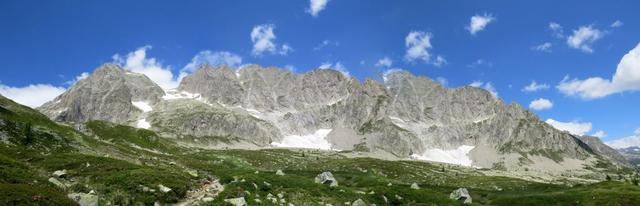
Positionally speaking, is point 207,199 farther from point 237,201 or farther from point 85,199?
point 85,199

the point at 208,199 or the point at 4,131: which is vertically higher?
the point at 4,131

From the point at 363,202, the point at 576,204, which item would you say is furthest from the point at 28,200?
the point at 576,204

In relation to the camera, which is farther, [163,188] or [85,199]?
[163,188]

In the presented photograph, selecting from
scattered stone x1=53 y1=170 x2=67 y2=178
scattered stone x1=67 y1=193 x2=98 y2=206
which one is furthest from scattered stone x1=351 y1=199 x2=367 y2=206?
→ scattered stone x1=53 y1=170 x2=67 y2=178

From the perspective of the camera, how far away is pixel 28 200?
77.2 ft

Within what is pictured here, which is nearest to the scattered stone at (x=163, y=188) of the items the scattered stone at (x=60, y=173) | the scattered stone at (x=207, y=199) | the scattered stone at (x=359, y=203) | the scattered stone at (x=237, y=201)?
the scattered stone at (x=207, y=199)

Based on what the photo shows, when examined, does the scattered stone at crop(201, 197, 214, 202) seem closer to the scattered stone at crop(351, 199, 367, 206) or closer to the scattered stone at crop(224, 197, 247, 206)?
the scattered stone at crop(224, 197, 247, 206)

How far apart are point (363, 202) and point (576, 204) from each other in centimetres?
4093

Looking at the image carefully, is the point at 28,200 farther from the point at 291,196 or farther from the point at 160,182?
the point at 291,196

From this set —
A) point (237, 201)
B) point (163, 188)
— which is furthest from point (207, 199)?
point (163, 188)

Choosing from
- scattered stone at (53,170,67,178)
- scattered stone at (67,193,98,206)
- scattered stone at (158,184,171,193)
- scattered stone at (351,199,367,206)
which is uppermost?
scattered stone at (53,170,67,178)

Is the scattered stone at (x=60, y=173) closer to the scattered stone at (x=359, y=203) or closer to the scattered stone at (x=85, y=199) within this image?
the scattered stone at (x=85, y=199)

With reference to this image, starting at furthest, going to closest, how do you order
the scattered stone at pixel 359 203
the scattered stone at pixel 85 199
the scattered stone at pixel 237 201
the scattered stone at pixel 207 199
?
the scattered stone at pixel 359 203 < the scattered stone at pixel 207 199 < the scattered stone at pixel 237 201 < the scattered stone at pixel 85 199

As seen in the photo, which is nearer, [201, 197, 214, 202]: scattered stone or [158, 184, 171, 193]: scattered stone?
[201, 197, 214, 202]: scattered stone
